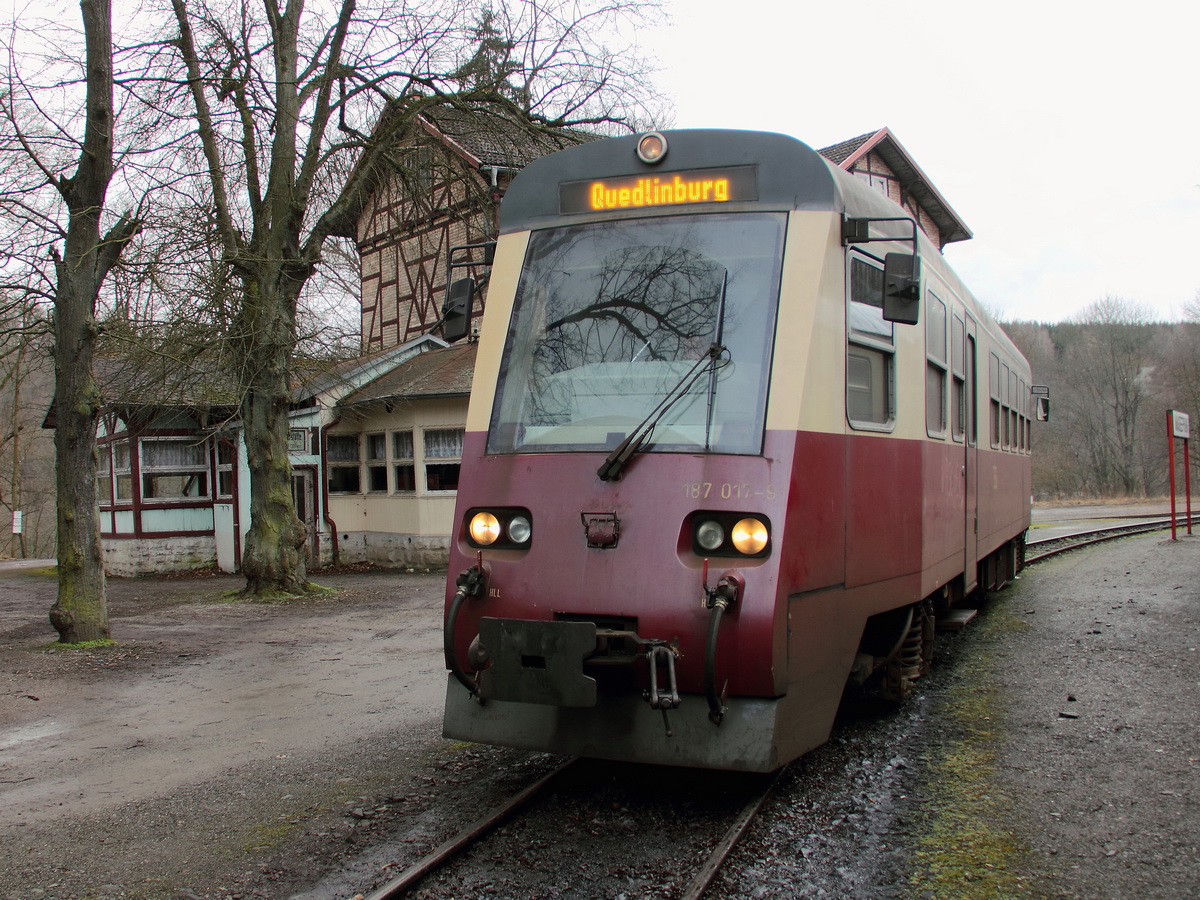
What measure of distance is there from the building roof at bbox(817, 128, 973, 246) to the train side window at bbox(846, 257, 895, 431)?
20.2 metres

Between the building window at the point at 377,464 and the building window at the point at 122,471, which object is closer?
the building window at the point at 377,464

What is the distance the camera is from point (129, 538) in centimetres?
2098

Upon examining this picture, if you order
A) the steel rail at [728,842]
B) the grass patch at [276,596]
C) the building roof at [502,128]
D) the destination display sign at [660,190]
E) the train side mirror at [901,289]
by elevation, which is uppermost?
the building roof at [502,128]

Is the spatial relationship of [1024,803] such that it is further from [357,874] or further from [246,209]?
[246,209]

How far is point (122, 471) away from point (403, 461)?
6.22 meters

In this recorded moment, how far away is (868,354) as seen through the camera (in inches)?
217

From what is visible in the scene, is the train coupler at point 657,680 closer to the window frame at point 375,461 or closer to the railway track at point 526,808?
the railway track at point 526,808

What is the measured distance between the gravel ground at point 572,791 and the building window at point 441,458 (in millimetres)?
10044

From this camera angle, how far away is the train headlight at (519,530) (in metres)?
4.89

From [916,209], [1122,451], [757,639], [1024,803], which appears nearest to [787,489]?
[757,639]

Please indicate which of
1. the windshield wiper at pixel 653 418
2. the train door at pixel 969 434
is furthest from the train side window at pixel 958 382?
the windshield wiper at pixel 653 418

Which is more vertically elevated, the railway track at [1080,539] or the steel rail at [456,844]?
the steel rail at [456,844]

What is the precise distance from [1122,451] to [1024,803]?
64.7 meters

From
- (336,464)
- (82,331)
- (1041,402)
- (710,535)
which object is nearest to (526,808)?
(710,535)
